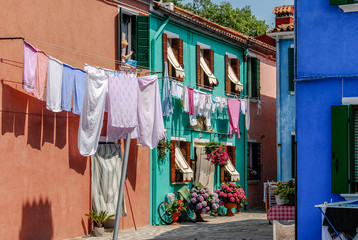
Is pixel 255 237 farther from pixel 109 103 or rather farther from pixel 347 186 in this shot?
pixel 347 186

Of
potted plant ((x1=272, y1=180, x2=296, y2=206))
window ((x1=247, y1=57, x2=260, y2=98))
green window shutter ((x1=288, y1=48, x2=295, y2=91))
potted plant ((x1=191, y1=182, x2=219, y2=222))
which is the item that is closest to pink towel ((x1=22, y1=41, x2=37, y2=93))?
potted plant ((x1=272, y1=180, x2=296, y2=206))

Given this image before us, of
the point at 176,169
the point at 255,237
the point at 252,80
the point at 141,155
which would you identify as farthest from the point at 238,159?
the point at 255,237

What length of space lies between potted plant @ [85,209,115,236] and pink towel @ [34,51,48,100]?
3.82 meters

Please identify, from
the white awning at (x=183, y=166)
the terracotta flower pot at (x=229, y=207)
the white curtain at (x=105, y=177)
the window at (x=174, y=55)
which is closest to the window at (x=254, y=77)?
the terracotta flower pot at (x=229, y=207)

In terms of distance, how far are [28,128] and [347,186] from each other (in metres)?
7.26

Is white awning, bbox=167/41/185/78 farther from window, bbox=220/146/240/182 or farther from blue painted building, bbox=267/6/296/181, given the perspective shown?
window, bbox=220/146/240/182

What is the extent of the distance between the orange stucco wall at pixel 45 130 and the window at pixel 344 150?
6.87 meters

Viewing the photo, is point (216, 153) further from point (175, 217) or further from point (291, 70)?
point (291, 70)

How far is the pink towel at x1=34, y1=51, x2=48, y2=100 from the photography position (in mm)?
15289

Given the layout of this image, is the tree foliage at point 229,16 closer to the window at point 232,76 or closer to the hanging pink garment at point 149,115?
the window at point 232,76

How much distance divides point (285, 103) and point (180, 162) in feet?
13.5

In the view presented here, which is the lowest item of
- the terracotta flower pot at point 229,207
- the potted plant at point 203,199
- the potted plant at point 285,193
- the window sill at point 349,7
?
the terracotta flower pot at point 229,207

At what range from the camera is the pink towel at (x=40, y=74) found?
15289 mm

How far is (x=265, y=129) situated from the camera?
96.6 ft
